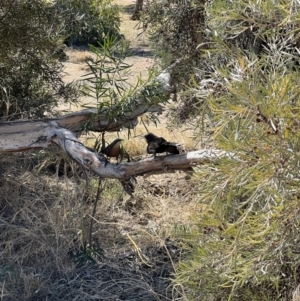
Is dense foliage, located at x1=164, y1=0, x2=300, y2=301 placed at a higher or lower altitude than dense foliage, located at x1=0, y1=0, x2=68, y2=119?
higher

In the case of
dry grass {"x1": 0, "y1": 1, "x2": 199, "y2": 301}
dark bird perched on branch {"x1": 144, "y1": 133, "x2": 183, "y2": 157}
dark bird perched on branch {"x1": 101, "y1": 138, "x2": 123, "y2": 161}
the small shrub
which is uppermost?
the small shrub

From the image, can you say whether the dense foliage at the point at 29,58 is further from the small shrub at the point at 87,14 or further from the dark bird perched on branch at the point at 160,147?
the dark bird perched on branch at the point at 160,147

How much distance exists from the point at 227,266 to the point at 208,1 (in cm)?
239

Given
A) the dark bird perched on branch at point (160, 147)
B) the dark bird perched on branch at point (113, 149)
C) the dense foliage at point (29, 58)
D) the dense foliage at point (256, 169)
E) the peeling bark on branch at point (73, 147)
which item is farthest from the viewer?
the dense foliage at point (29, 58)

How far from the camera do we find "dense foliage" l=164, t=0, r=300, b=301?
6.74ft

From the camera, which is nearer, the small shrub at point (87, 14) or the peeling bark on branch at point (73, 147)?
the peeling bark on branch at point (73, 147)

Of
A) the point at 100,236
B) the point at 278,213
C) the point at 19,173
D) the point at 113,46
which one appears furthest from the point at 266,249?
the point at 19,173

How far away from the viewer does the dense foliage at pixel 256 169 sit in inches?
80.9

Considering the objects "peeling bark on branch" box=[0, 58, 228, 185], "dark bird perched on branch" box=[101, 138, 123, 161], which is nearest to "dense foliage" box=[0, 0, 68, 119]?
"peeling bark on branch" box=[0, 58, 228, 185]

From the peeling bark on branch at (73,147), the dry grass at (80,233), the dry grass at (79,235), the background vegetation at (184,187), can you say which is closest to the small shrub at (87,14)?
the background vegetation at (184,187)

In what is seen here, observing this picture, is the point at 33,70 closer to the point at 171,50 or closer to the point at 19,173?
the point at 19,173

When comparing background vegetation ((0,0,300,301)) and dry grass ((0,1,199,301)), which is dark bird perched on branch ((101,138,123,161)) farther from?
dry grass ((0,1,199,301))

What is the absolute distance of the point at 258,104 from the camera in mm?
2014

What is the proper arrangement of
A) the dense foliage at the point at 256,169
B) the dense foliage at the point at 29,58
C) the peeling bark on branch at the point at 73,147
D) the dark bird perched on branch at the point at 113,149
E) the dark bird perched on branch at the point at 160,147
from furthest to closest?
the dense foliage at the point at 29,58 < the dark bird perched on branch at the point at 113,149 < the dark bird perched on branch at the point at 160,147 < the peeling bark on branch at the point at 73,147 < the dense foliage at the point at 256,169
